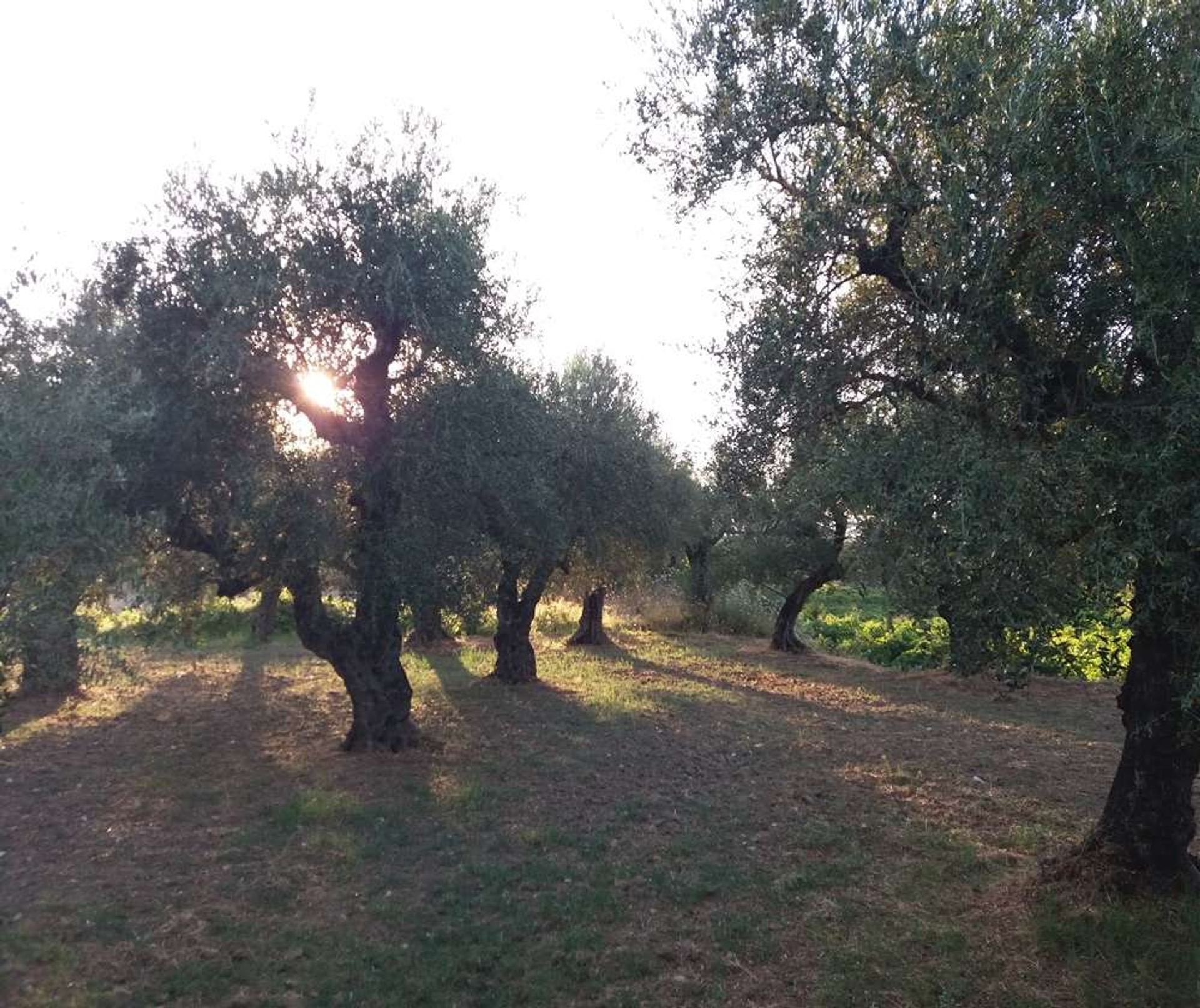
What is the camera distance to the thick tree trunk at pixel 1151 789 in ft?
23.8

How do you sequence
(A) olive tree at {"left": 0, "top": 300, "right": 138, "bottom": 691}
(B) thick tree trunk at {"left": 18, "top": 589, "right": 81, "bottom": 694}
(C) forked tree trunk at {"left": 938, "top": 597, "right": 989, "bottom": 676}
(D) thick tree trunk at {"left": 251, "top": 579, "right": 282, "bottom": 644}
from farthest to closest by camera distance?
(D) thick tree trunk at {"left": 251, "top": 579, "right": 282, "bottom": 644}
(B) thick tree trunk at {"left": 18, "top": 589, "right": 81, "bottom": 694}
(A) olive tree at {"left": 0, "top": 300, "right": 138, "bottom": 691}
(C) forked tree trunk at {"left": 938, "top": 597, "right": 989, "bottom": 676}

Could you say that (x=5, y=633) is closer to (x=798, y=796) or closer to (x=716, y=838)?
(x=716, y=838)

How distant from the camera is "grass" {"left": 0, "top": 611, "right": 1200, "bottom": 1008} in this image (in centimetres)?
675

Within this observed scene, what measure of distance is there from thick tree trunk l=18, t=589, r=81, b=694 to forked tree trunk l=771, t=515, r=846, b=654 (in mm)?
20387

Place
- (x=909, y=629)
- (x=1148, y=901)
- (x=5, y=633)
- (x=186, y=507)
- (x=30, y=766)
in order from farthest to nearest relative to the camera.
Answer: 1. (x=909, y=629)
2. (x=30, y=766)
3. (x=186, y=507)
4. (x=1148, y=901)
5. (x=5, y=633)

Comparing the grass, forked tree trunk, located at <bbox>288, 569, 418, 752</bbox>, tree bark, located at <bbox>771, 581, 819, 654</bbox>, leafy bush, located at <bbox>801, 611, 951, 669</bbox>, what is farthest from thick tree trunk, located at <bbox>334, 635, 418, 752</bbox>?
tree bark, located at <bbox>771, 581, 819, 654</bbox>

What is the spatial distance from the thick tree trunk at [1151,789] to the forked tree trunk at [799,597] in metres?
17.4

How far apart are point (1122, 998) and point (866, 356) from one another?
511 centimetres

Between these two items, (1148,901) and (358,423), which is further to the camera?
(358,423)

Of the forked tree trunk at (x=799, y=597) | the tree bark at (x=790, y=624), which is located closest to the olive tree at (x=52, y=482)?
the forked tree trunk at (x=799, y=597)

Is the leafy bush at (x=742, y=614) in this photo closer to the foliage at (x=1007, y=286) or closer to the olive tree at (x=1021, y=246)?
the olive tree at (x=1021, y=246)

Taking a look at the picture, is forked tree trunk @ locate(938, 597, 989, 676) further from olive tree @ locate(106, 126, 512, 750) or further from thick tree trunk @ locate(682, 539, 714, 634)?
thick tree trunk @ locate(682, 539, 714, 634)

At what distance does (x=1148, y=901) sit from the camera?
7434 millimetres

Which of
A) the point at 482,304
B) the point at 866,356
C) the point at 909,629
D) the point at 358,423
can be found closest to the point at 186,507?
the point at 358,423
